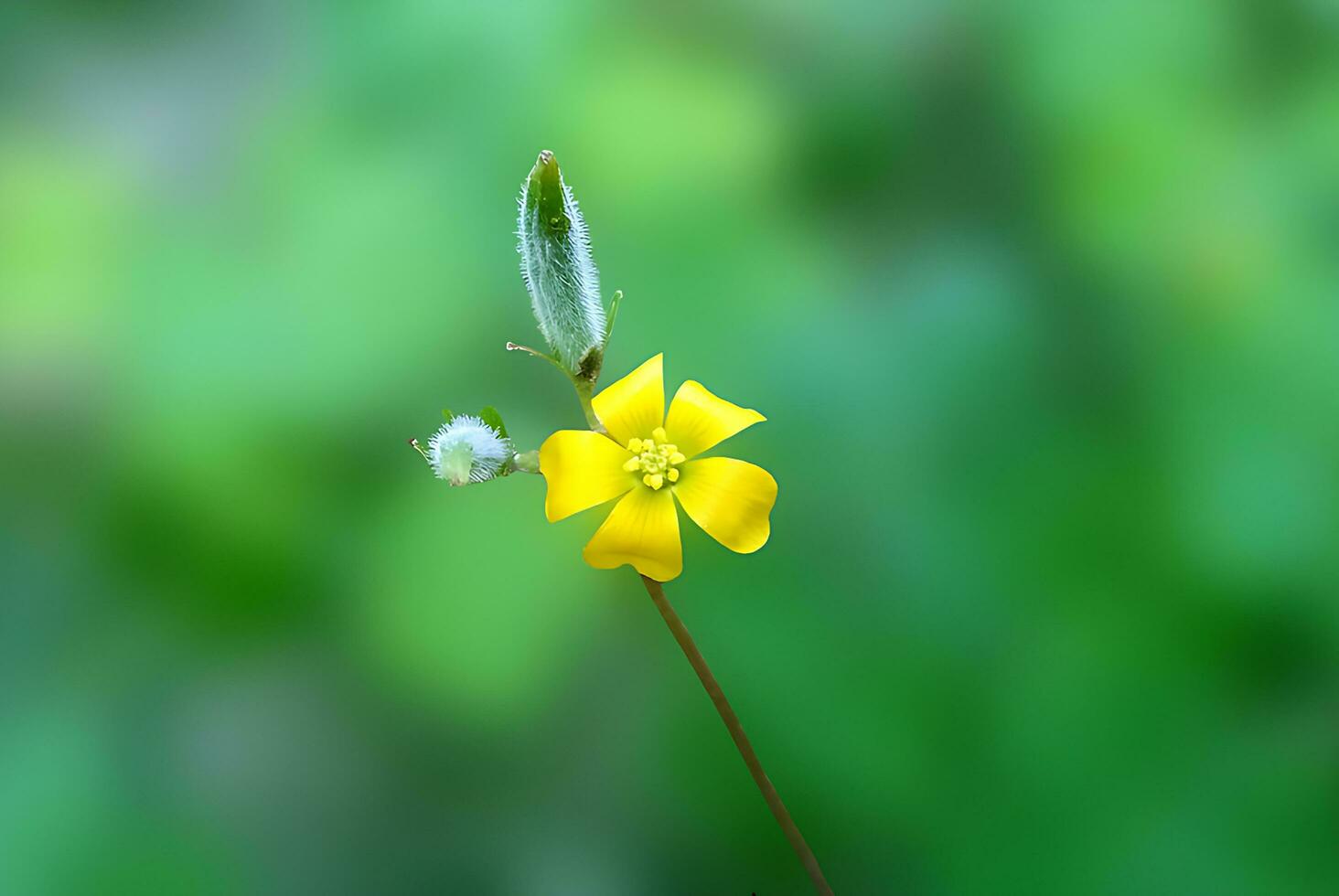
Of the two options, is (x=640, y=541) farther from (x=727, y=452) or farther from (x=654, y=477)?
(x=727, y=452)

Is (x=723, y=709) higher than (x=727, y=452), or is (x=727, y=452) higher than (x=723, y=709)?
(x=727, y=452)

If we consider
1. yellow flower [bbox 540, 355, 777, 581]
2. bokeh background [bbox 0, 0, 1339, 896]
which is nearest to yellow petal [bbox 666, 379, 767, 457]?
yellow flower [bbox 540, 355, 777, 581]

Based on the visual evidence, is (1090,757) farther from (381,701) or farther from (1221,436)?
(381,701)

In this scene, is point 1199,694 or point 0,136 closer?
point 1199,694

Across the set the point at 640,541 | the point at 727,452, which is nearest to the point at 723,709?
the point at 640,541

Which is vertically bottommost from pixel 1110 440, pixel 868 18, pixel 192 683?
pixel 1110 440

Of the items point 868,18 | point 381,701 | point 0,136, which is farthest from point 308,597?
point 868,18
